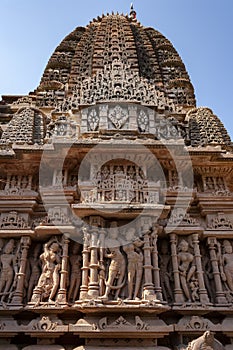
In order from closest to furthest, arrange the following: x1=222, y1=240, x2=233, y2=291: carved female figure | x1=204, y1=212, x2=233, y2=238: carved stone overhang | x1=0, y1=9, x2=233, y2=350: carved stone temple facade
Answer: x1=0, y1=9, x2=233, y2=350: carved stone temple facade → x1=222, y1=240, x2=233, y2=291: carved female figure → x1=204, y1=212, x2=233, y2=238: carved stone overhang

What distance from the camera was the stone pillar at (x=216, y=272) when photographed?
743 centimetres

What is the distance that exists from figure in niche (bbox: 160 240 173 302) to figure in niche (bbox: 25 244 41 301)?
8.91 feet

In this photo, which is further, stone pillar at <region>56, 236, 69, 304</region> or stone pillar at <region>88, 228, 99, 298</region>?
stone pillar at <region>56, 236, 69, 304</region>

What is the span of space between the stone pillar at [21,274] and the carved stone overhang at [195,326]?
10.6 ft

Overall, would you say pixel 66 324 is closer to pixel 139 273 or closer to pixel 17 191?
pixel 139 273

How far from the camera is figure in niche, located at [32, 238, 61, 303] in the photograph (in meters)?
7.33

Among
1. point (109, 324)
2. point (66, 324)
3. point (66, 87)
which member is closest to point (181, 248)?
point (109, 324)

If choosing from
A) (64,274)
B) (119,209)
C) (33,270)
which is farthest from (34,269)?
(119,209)

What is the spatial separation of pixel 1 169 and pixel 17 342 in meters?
4.14

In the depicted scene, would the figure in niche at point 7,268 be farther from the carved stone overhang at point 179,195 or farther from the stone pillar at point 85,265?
the carved stone overhang at point 179,195

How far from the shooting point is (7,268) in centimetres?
762

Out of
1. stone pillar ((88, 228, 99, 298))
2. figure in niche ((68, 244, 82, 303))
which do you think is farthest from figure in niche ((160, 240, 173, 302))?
figure in niche ((68, 244, 82, 303))

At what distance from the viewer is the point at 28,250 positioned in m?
7.98

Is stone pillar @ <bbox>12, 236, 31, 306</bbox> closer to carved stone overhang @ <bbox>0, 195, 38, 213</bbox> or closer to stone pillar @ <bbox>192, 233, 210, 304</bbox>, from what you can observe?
carved stone overhang @ <bbox>0, 195, 38, 213</bbox>
